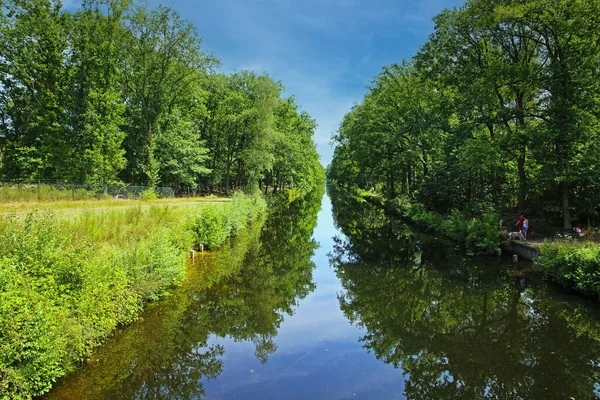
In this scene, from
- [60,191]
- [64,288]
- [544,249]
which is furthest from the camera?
[60,191]

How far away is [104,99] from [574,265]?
110 feet

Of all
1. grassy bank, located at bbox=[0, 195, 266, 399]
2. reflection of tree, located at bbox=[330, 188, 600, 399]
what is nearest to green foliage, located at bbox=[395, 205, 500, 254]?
reflection of tree, located at bbox=[330, 188, 600, 399]

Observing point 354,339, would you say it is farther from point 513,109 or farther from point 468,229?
point 513,109

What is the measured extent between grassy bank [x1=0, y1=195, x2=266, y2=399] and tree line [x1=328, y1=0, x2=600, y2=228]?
1929 centimetres

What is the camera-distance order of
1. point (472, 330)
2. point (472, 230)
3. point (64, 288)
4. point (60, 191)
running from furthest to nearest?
point (60, 191), point (472, 230), point (472, 330), point (64, 288)

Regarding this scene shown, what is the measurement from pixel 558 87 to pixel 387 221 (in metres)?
17.8

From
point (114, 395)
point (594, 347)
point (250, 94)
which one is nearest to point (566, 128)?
point (594, 347)

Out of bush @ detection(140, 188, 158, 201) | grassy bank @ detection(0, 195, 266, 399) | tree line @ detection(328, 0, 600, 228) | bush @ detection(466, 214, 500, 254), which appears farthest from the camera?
bush @ detection(140, 188, 158, 201)

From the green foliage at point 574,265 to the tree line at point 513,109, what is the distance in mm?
5488

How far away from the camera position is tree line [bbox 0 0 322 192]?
28.2m

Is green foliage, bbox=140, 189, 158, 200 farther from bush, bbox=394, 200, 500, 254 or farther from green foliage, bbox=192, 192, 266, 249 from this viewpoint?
bush, bbox=394, 200, 500, 254

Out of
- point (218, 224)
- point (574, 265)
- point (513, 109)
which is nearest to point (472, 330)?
point (574, 265)

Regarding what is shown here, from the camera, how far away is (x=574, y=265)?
39.1 feet

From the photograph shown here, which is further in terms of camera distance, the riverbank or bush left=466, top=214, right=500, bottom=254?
bush left=466, top=214, right=500, bottom=254
